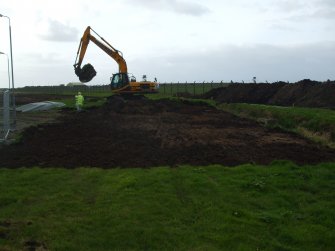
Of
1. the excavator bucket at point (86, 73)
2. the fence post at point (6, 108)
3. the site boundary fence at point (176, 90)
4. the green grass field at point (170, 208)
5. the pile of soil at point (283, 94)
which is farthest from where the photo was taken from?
the site boundary fence at point (176, 90)

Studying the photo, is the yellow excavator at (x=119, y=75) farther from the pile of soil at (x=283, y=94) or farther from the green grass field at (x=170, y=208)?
the green grass field at (x=170, y=208)

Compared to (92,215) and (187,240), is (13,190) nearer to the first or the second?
(92,215)

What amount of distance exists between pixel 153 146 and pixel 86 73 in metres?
20.9

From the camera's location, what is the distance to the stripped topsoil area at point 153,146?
1382 cm

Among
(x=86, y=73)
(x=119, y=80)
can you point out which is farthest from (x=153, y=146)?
(x=119, y=80)

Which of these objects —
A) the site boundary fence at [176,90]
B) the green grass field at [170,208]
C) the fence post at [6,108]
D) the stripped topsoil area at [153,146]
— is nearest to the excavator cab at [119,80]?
the site boundary fence at [176,90]

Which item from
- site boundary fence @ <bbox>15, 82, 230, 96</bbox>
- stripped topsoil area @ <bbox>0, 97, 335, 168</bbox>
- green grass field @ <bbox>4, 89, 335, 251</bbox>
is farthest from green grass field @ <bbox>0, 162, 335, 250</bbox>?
site boundary fence @ <bbox>15, 82, 230, 96</bbox>

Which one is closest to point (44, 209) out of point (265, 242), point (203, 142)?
point (265, 242)

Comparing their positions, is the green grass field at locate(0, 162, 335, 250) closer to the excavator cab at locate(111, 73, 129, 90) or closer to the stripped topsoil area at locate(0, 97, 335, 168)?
the stripped topsoil area at locate(0, 97, 335, 168)

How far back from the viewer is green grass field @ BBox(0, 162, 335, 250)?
734 centimetres

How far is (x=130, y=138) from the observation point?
1859 centimetres

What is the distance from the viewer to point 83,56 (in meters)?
37.2

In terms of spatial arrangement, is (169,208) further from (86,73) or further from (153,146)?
(86,73)

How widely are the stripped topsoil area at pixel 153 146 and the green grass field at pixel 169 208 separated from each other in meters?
1.57
